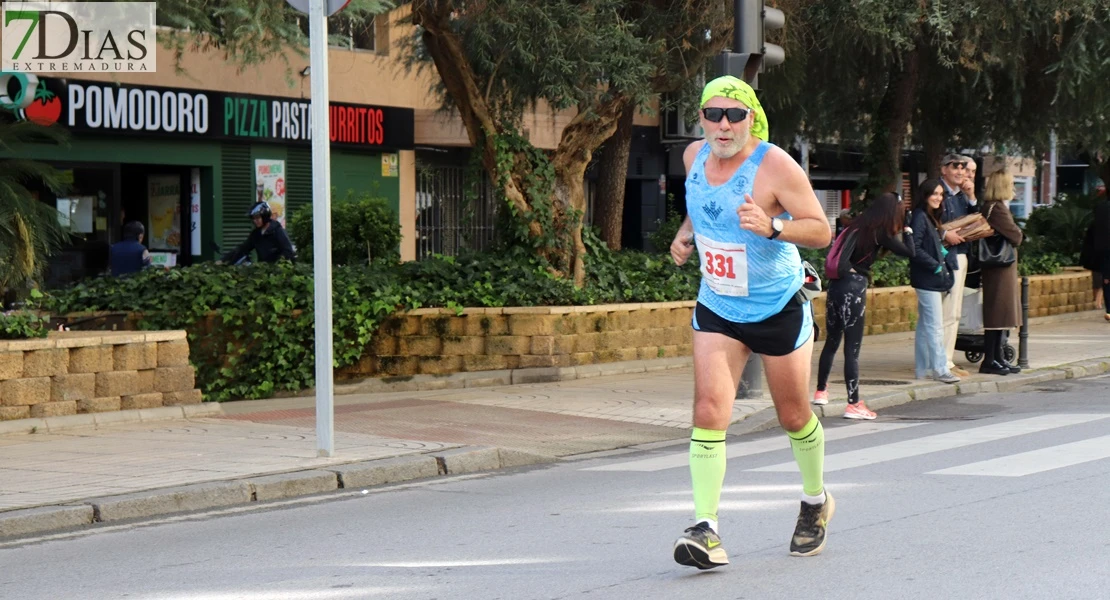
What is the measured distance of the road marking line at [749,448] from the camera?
31.6 feet

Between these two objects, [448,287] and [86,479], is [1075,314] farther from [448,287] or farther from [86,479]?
→ [86,479]

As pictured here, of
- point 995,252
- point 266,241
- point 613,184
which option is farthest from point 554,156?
point 995,252

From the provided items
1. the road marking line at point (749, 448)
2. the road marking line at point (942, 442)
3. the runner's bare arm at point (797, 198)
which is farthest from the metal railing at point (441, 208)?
the runner's bare arm at point (797, 198)

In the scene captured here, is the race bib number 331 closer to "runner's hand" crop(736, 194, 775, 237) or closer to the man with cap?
"runner's hand" crop(736, 194, 775, 237)

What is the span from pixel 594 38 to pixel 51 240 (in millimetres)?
5261

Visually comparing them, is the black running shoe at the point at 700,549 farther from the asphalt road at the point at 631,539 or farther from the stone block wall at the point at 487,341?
the stone block wall at the point at 487,341

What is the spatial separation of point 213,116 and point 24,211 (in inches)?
474

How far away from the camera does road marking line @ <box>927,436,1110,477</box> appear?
872 centimetres

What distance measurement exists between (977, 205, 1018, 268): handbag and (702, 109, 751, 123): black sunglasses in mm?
8756

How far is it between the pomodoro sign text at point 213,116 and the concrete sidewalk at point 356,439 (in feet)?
24.1

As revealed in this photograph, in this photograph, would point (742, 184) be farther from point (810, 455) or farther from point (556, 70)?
point (556, 70)

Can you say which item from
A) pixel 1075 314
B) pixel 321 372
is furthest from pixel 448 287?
pixel 1075 314

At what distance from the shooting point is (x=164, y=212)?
23.4 m

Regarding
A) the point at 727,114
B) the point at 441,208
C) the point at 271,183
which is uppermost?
the point at 271,183
